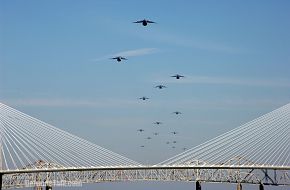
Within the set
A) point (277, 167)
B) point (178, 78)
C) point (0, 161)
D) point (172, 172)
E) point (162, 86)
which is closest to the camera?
point (178, 78)

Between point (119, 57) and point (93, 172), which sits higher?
point (119, 57)

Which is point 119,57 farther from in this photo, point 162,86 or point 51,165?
point 51,165

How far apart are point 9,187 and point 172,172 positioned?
176ft

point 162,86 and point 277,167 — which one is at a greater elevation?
point 162,86

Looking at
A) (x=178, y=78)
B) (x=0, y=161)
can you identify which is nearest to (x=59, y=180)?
(x=0, y=161)

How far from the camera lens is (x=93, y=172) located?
185625mm

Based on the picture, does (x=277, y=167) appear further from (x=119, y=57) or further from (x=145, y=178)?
(x=119, y=57)

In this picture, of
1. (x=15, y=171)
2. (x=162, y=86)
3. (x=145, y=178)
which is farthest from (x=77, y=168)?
(x=162, y=86)

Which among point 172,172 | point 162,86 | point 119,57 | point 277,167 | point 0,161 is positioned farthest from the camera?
point 172,172

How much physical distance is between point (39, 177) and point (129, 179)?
26.5 m

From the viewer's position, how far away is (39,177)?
18588 cm

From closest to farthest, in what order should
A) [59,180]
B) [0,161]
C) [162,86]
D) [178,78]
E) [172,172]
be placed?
[178,78], [162,86], [0,161], [59,180], [172,172]

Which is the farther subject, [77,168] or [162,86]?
[77,168]

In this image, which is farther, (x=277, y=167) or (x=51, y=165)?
(x=51, y=165)
